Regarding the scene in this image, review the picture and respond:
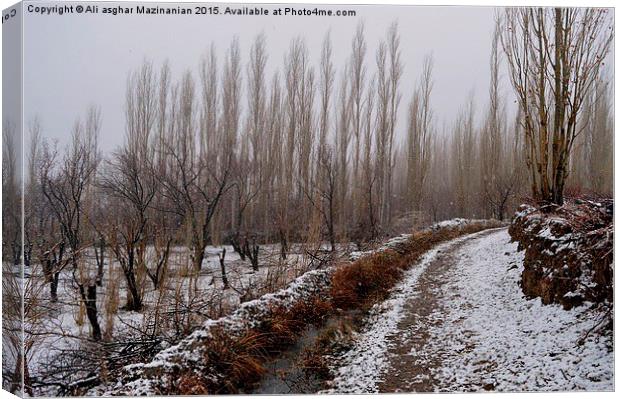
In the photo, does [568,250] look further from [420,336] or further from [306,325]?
[306,325]

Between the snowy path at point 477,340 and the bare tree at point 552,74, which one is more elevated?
the bare tree at point 552,74

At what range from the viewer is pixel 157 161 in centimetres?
495

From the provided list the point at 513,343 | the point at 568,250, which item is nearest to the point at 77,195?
the point at 513,343

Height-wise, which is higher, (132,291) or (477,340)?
(132,291)

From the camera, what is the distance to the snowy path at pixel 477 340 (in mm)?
4629

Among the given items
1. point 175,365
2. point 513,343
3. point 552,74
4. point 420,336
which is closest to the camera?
point 175,365

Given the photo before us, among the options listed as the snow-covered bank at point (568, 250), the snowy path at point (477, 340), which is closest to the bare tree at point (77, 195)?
the snowy path at point (477, 340)

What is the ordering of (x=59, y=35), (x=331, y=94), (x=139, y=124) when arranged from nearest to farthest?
(x=59, y=35) → (x=139, y=124) → (x=331, y=94)

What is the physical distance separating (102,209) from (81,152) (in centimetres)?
50

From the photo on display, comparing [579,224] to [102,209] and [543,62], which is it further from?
[102,209]

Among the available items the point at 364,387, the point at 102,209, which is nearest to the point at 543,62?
the point at 364,387

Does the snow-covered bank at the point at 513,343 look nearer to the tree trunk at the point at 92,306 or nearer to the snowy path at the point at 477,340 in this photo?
the snowy path at the point at 477,340

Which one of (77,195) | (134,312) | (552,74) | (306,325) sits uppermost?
(552,74)

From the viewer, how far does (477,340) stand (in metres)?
4.89
